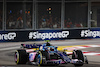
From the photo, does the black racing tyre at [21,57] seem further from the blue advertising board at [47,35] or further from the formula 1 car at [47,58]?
the blue advertising board at [47,35]

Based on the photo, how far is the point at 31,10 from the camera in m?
21.2

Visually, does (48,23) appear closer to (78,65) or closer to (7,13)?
(7,13)

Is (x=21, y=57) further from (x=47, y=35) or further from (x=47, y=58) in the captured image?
(x=47, y=35)

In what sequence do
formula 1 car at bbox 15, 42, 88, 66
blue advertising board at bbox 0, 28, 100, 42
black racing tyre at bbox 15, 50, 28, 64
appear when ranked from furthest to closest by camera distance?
blue advertising board at bbox 0, 28, 100, 42, black racing tyre at bbox 15, 50, 28, 64, formula 1 car at bbox 15, 42, 88, 66

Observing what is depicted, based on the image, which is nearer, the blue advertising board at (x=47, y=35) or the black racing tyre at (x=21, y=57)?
the black racing tyre at (x=21, y=57)

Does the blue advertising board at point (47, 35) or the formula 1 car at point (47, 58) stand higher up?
the blue advertising board at point (47, 35)

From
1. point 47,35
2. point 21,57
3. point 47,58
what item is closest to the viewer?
point 47,58

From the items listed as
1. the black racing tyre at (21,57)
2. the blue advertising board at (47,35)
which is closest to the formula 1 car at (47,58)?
the black racing tyre at (21,57)

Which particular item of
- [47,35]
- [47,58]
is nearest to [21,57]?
[47,58]

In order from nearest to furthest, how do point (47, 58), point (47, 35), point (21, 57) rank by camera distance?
point (47, 58), point (21, 57), point (47, 35)

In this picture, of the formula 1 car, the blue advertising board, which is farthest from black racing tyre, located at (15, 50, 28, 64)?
the blue advertising board

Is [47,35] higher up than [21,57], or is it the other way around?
[47,35]

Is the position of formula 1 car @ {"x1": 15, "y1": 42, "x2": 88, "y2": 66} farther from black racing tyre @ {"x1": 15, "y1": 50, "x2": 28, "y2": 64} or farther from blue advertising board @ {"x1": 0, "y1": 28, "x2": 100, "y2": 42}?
blue advertising board @ {"x1": 0, "y1": 28, "x2": 100, "y2": 42}

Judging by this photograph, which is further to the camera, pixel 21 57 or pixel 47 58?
pixel 21 57
